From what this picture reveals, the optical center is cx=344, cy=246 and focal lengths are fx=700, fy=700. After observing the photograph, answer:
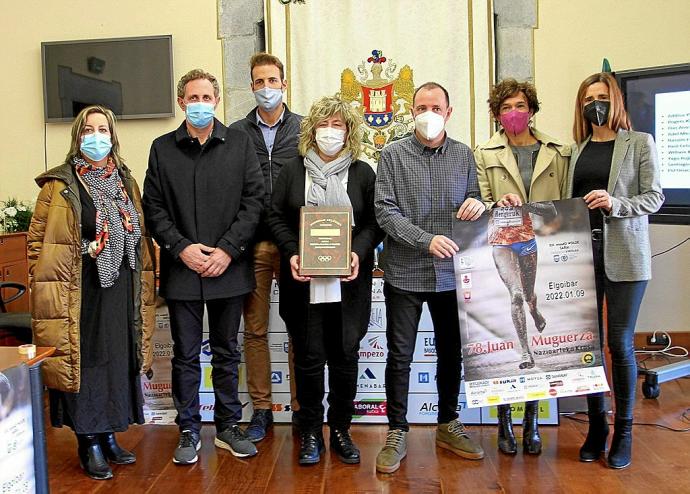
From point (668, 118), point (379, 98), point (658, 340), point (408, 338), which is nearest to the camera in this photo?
point (408, 338)

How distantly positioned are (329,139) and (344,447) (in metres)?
1.29

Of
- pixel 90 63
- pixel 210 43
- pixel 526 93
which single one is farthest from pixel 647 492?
pixel 90 63

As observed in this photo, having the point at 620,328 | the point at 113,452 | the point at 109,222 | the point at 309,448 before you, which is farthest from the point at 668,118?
the point at 113,452

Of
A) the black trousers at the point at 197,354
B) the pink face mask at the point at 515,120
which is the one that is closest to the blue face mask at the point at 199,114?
the black trousers at the point at 197,354

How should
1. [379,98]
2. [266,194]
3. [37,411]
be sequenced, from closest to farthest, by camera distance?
[37,411]
[266,194]
[379,98]

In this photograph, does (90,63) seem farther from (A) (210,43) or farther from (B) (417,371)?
(B) (417,371)

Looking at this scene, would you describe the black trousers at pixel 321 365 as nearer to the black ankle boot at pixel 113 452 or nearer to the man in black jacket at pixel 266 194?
the man in black jacket at pixel 266 194

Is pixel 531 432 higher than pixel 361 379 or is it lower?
lower

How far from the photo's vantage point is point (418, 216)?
284cm

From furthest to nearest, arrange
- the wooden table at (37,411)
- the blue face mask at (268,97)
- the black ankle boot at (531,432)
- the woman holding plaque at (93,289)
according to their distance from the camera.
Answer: the blue face mask at (268,97), the black ankle boot at (531,432), the woman holding plaque at (93,289), the wooden table at (37,411)

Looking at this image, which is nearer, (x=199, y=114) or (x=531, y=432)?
(x=199, y=114)

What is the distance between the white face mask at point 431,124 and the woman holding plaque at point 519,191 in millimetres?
285

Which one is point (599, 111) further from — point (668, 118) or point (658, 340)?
point (658, 340)

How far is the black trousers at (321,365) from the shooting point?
9.40 ft
